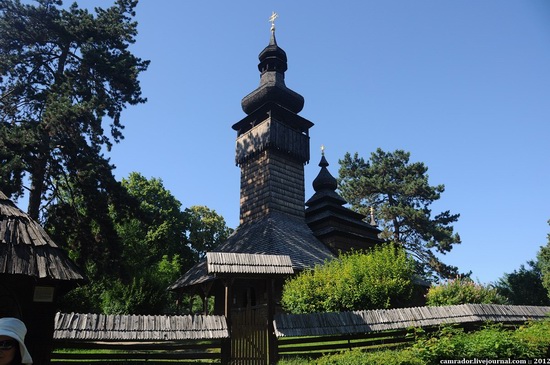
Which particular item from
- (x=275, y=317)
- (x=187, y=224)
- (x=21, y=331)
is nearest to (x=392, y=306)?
(x=275, y=317)

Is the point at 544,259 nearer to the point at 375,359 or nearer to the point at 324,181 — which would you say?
the point at 324,181

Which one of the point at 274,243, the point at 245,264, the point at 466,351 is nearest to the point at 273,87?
the point at 274,243

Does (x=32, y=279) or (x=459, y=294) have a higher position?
(x=32, y=279)

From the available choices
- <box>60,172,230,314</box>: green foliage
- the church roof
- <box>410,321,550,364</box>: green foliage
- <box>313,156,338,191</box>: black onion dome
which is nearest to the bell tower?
the church roof

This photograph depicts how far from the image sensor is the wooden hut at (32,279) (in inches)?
299

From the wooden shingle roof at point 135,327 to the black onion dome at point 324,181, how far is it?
2286cm

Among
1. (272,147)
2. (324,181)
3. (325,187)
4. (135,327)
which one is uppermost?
(272,147)

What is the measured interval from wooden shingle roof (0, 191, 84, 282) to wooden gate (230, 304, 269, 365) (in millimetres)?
4292

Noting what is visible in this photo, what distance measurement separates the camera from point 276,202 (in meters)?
25.6

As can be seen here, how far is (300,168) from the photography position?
28422 mm

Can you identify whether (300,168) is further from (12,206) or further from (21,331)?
(21,331)

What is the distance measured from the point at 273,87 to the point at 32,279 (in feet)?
72.1

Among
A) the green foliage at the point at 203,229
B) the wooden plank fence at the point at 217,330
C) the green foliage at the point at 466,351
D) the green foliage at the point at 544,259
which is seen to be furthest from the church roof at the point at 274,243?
the green foliage at the point at 544,259

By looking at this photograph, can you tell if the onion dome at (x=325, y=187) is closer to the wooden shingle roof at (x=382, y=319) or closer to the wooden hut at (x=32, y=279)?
the wooden shingle roof at (x=382, y=319)
